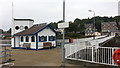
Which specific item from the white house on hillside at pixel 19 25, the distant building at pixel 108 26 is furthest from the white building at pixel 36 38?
the distant building at pixel 108 26

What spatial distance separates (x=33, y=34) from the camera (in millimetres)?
12781

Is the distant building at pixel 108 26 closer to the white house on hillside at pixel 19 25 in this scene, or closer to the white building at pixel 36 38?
the white building at pixel 36 38

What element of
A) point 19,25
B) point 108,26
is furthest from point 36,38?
point 108,26

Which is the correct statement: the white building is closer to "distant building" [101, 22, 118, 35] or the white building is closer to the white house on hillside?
the white house on hillside

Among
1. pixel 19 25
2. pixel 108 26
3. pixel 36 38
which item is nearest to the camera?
pixel 36 38

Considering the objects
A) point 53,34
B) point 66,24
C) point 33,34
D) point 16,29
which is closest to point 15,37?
point 16,29

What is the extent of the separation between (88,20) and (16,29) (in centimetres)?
11715

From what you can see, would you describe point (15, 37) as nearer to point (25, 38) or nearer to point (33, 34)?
point (25, 38)

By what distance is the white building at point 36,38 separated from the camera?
42.9 ft

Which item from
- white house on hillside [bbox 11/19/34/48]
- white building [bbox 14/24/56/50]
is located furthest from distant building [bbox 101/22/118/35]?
white house on hillside [bbox 11/19/34/48]

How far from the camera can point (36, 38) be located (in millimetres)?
12984

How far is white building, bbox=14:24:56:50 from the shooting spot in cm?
1308

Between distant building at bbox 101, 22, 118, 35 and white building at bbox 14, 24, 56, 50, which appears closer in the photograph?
white building at bbox 14, 24, 56, 50

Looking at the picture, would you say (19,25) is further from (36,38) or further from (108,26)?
(108,26)
